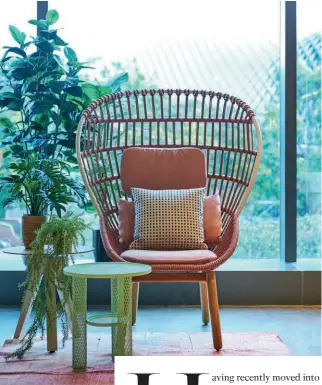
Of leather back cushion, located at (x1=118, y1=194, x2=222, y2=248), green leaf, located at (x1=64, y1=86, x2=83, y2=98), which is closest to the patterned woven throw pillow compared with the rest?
leather back cushion, located at (x1=118, y1=194, x2=222, y2=248)

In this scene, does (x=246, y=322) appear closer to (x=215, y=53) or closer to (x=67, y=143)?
(x=67, y=143)

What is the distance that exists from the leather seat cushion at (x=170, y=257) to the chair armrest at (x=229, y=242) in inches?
2.3

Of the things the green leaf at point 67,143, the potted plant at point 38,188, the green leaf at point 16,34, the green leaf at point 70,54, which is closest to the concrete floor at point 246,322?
the potted plant at point 38,188

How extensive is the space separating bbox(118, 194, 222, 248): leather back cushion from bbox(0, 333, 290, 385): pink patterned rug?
503 millimetres

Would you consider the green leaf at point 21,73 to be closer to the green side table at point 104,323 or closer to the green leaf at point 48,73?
the green leaf at point 48,73

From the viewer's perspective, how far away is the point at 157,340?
303cm

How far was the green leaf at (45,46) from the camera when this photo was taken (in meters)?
3.70

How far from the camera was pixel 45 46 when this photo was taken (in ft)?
12.2

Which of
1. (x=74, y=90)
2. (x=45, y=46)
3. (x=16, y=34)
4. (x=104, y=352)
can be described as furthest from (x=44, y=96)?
(x=104, y=352)

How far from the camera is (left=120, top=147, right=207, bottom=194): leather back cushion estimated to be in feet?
11.4

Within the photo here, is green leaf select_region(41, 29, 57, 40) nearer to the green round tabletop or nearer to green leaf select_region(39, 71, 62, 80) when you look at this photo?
green leaf select_region(39, 71, 62, 80)

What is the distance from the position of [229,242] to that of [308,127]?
4.88 feet

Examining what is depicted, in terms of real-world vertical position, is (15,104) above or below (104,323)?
above

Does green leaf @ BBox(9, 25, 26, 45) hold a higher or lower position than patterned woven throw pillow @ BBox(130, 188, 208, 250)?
higher
